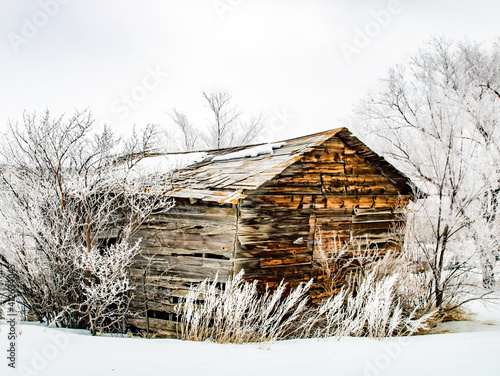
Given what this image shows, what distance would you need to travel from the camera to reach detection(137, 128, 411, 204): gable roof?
566cm

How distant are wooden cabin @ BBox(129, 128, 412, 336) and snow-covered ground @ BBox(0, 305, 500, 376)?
1804 mm

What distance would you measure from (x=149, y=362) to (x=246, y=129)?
24.0m

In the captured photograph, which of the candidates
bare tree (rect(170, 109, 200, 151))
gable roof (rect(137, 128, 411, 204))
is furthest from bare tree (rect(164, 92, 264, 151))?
gable roof (rect(137, 128, 411, 204))

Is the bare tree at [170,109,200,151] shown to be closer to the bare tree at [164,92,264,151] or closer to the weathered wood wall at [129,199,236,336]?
the bare tree at [164,92,264,151]

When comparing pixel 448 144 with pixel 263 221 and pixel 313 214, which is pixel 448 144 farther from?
pixel 263 221

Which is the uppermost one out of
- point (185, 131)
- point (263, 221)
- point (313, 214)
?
point (185, 131)

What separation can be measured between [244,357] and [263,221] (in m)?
2.69

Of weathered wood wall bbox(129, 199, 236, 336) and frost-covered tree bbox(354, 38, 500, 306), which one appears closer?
weathered wood wall bbox(129, 199, 236, 336)

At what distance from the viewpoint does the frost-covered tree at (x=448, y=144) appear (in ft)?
22.7

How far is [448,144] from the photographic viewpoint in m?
7.04

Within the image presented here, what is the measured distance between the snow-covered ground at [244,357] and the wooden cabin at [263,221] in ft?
5.92

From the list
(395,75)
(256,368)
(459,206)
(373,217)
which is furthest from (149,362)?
(395,75)

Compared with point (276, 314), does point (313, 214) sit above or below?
above

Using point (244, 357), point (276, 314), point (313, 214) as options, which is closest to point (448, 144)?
point (313, 214)
